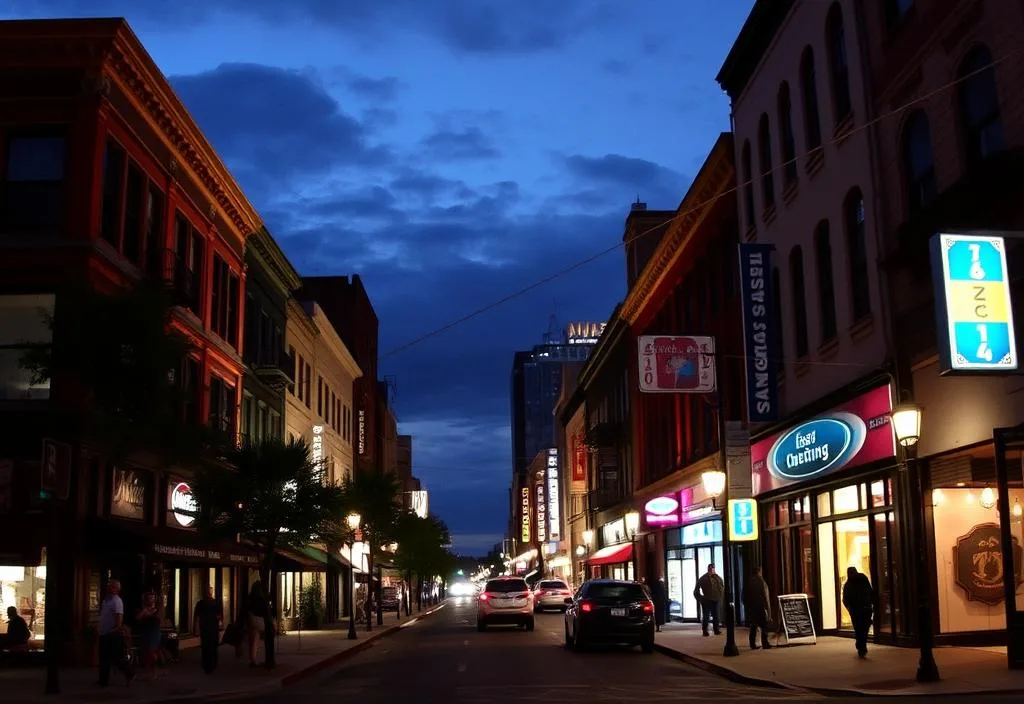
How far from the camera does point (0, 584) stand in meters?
23.7

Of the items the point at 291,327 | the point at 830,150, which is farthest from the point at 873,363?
the point at 291,327

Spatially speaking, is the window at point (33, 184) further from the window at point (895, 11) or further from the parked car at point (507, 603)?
the parked car at point (507, 603)

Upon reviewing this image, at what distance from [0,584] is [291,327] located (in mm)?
23554

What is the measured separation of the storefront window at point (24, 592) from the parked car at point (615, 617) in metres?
11.4

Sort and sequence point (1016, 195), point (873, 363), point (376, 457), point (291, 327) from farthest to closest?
point (376, 457) < point (291, 327) < point (873, 363) < point (1016, 195)

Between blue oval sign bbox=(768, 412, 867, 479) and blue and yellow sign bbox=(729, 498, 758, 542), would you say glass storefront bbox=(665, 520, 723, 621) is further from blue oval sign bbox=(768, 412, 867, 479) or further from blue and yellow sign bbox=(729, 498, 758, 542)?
blue and yellow sign bbox=(729, 498, 758, 542)

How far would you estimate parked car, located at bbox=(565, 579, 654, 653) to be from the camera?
25.8m

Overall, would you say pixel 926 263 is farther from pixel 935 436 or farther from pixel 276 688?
pixel 276 688

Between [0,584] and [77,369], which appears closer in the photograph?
[77,369]

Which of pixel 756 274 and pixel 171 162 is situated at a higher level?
pixel 171 162

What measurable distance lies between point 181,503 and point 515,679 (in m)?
13.8

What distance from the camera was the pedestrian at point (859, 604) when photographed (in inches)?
818

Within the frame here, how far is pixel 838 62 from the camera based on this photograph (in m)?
25.8

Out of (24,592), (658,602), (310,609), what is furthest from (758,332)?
(310,609)
